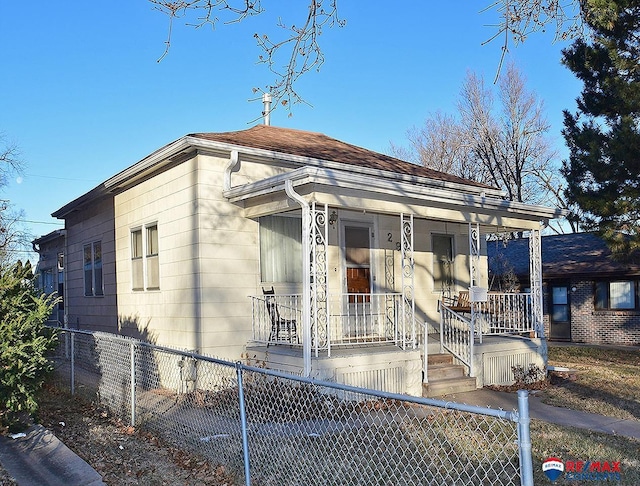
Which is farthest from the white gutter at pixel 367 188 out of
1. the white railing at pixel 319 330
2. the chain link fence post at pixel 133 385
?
the chain link fence post at pixel 133 385

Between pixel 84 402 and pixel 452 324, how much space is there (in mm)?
6596

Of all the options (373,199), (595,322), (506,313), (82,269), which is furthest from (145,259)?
(595,322)

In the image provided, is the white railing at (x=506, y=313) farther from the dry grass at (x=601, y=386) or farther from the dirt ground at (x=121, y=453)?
the dirt ground at (x=121, y=453)

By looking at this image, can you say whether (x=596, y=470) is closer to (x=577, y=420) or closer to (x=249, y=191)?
(x=577, y=420)

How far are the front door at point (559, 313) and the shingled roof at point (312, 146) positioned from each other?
1026 centimetres

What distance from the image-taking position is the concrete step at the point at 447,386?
971cm

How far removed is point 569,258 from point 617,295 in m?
2.52

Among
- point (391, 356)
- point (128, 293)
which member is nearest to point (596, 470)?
point (391, 356)

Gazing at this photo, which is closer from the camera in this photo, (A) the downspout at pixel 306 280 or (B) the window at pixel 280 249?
(A) the downspout at pixel 306 280

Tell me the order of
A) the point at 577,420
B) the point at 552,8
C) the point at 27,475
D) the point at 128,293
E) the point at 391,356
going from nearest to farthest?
1. the point at 27,475
2. the point at 552,8
3. the point at 577,420
4. the point at 391,356
5. the point at 128,293

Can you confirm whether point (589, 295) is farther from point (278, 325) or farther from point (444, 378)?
point (278, 325)

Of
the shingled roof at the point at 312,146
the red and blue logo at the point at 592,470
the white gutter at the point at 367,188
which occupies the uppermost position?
the shingled roof at the point at 312,146

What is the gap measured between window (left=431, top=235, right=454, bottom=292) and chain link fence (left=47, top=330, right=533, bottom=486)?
16.7 ft

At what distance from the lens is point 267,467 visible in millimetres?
5355
